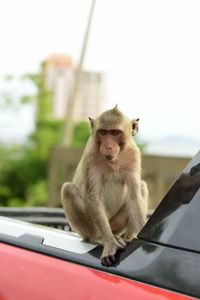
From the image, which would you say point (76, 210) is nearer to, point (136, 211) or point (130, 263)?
point (136, 211)

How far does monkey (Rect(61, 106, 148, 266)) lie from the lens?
10.3 feet

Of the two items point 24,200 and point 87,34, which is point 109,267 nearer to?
Answer: point 87,34

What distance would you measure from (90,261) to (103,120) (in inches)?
43.1

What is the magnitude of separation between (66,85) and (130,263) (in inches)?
787

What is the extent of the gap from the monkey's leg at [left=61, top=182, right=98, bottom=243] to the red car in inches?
33.7

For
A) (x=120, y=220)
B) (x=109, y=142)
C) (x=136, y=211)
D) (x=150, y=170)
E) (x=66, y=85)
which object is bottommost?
(x=66, y=85)

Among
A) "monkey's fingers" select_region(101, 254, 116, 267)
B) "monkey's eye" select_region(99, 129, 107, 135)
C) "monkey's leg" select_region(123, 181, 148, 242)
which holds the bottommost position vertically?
"monkey's leg" select_region(123, 181, 148, 242)

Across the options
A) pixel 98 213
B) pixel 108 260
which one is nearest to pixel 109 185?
pixel 98 213

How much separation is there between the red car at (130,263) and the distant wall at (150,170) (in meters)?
6.77

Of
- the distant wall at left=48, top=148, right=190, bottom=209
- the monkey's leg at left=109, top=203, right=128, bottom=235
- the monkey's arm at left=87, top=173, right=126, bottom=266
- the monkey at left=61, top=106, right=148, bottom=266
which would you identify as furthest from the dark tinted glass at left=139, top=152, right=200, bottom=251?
the distant wall at left=48, top=148, right=190, bottom=209

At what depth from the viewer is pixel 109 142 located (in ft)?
10.2

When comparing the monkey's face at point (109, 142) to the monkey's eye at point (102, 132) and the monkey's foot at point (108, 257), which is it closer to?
the monkey's eye at point (102, 132)

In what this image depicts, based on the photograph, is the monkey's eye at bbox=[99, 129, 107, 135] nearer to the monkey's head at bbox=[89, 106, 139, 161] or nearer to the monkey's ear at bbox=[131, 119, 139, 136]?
the monkey's head at bbox=[89, 106, 139, 161]

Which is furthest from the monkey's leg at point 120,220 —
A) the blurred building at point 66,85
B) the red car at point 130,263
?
the blurred building at point 66,85
